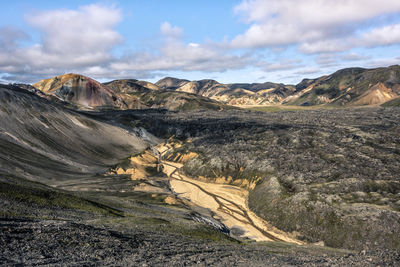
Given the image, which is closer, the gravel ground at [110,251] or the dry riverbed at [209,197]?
the gravel ground at [110,251]

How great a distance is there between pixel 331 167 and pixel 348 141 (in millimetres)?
38485

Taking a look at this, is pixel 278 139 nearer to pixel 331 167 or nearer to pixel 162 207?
pixel 331 167

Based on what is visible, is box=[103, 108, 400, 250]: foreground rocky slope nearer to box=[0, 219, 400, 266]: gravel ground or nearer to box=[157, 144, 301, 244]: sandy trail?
box=[157, 144, 301, 244]: sandy trail

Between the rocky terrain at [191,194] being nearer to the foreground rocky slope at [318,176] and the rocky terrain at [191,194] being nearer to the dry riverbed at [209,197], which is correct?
the foreground rocky slope at [318,176]

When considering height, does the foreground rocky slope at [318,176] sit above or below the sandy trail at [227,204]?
above

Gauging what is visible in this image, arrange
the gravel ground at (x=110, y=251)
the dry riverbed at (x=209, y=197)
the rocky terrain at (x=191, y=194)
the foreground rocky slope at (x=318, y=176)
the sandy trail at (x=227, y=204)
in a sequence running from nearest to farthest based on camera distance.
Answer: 1. the gravel ground at (x=110, y=251)
2. the rocky terrain at (x=191, y=194)
3. the foreground rocky slope at (x=318, y=176)
4. the sandy trail at (x=227, y=204)
5. the dry riverbed at (x=209, y=197)

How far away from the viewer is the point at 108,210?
48875 millimetres

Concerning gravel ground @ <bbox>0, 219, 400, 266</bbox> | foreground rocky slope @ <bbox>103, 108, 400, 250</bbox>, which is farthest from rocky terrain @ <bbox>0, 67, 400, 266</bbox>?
foreground rocky slope @ <bbox>103, 108, 400, 250</bbox>

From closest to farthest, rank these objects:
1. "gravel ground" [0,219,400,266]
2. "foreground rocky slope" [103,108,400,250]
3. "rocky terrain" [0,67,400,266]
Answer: "gravel ground" [0,219,400,266] < "rocky terrain" [0,67,400,266] < "foreground rocky slope" [103,108,400,250]

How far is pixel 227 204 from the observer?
7462 cm

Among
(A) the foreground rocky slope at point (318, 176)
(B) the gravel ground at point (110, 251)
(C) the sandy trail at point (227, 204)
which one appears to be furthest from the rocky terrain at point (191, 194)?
(C) the sandy trail at point (227, 204)

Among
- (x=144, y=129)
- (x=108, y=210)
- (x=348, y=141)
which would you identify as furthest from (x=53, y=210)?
(x=144, y=129)

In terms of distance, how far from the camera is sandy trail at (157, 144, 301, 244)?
58.8 m

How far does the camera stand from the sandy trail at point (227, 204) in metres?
58.8
